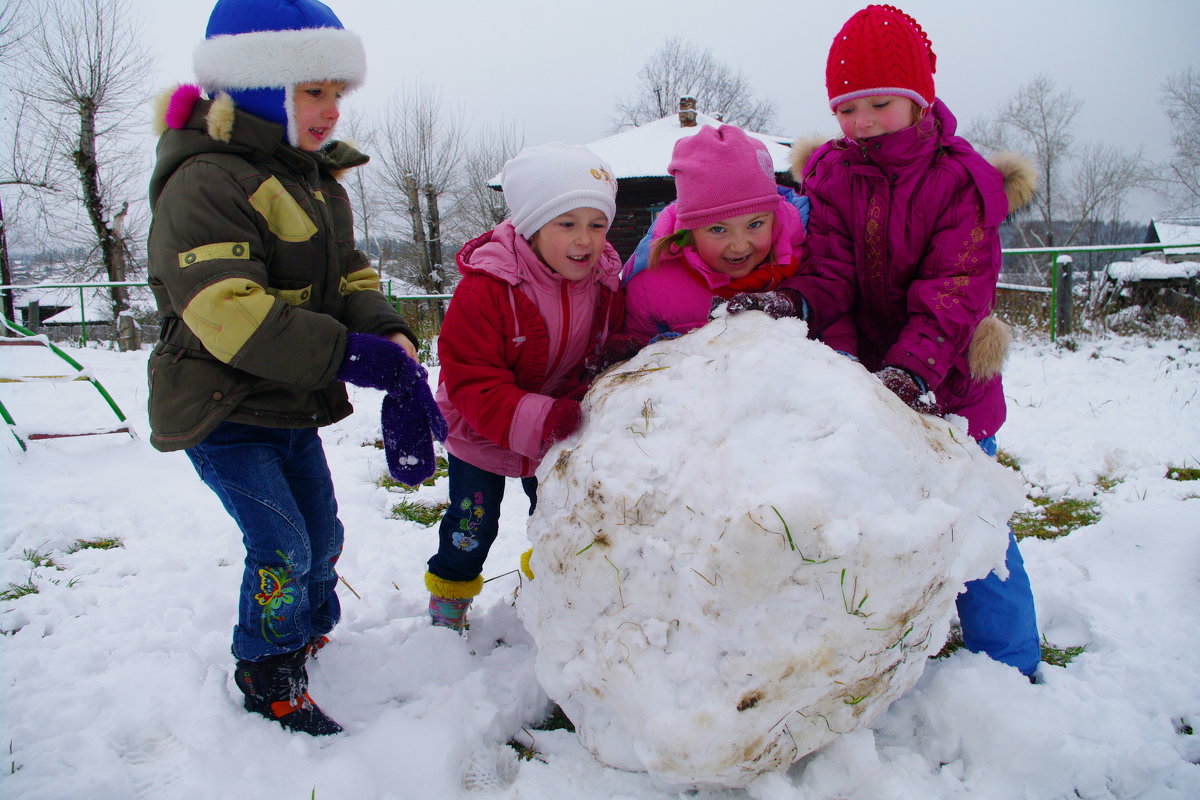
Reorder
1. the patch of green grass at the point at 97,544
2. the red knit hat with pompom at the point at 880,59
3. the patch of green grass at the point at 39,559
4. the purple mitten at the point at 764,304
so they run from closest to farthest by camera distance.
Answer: the purple mitten at the point at 764,304, the red knit hat with pompom at the point at 880,59, the patch of green grass at the point at 39,559, the patch of green grass at the point at 97,544

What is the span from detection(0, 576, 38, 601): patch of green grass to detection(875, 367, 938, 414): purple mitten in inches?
127

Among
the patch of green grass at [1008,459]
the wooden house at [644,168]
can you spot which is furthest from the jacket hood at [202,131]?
the wooden house at [644,168]

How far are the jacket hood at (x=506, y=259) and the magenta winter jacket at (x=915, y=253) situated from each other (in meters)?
0.74

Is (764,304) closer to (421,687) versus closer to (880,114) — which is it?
(880,114)

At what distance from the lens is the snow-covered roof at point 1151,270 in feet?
34.9

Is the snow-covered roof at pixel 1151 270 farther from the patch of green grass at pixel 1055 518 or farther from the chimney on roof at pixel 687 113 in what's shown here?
the patch of green grass at pixel 1055 518

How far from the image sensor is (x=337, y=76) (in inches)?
75.5

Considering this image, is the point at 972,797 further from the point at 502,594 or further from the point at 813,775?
the point at 502,594

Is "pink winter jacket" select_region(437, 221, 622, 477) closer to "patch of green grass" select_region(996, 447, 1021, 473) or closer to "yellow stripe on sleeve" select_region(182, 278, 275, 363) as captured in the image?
"yellow stripe on sleeve" select_region(182, 278, 275, 363)

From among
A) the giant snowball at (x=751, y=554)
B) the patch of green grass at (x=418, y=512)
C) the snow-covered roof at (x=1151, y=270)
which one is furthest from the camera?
the snow-covered roof at (x=1151, y=270)

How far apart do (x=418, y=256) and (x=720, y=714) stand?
25.9 meters

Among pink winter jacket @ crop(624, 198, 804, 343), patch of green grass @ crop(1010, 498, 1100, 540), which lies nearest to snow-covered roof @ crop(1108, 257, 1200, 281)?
patch of green grass @ crop(1010, 498, 1100, 540)

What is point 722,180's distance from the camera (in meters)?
2.04

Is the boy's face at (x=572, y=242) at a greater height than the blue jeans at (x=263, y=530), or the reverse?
the boy's face at (x=572, y=242)
